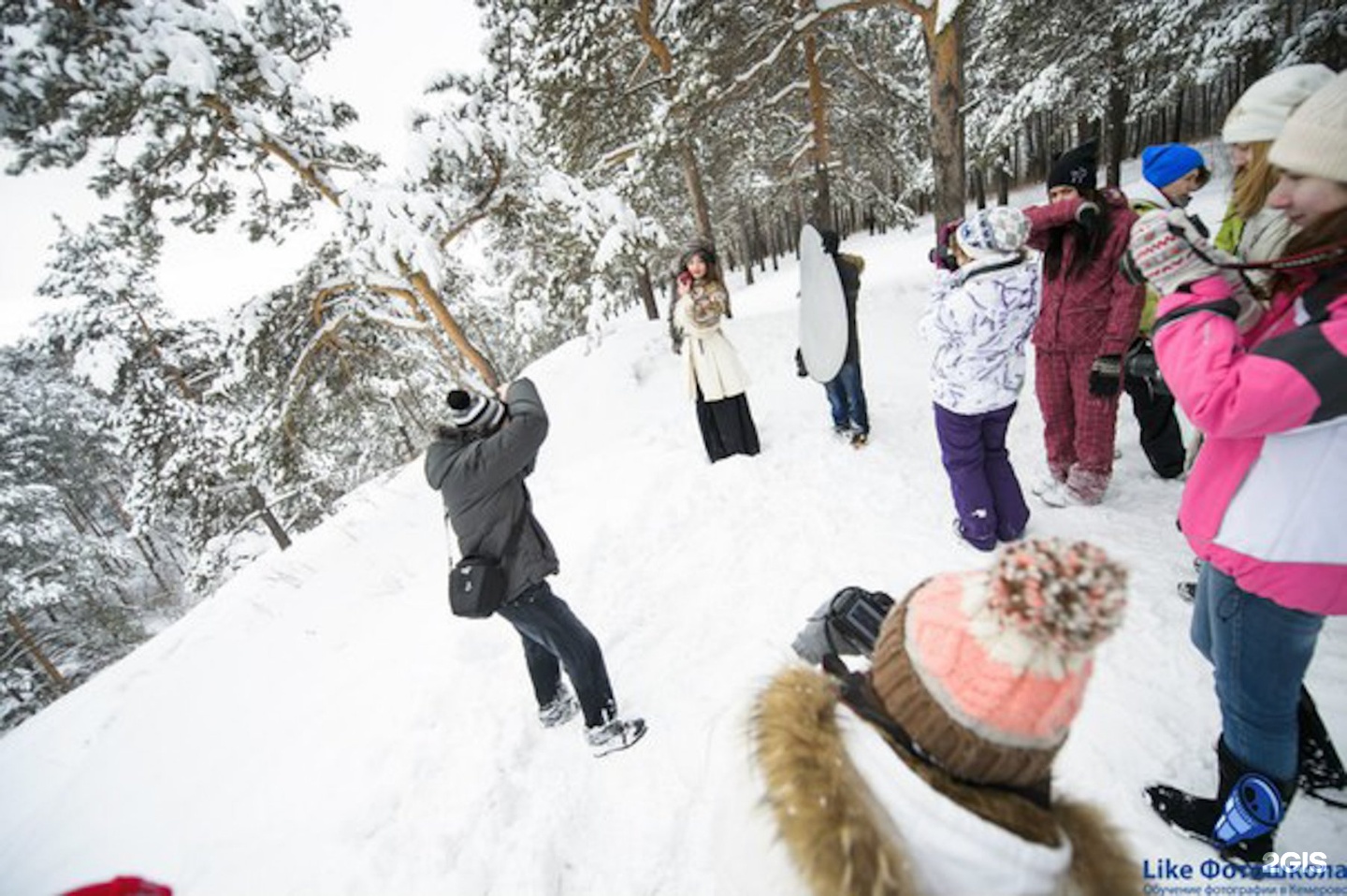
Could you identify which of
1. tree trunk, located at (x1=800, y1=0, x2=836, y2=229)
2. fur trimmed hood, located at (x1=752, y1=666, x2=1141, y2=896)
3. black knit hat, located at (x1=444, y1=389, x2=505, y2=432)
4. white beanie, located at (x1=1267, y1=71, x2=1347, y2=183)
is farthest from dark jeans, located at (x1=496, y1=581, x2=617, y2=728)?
tree trunk, located at (x1=800, y1=0, x2=836, y2=229)

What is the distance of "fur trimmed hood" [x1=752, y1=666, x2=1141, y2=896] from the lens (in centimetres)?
85

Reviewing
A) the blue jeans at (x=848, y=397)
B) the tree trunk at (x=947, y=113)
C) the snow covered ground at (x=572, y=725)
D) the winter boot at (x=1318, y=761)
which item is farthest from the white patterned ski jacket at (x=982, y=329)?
the tree trunk at (x=947, y=113)

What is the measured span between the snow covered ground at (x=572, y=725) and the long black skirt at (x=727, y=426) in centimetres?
24

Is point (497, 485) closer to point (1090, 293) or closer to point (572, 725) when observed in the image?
point (572, 725)

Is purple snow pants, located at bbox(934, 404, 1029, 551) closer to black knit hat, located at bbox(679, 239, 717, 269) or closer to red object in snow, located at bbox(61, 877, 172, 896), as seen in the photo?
black knit hat, located at bbox(679, 239, 717, 269)

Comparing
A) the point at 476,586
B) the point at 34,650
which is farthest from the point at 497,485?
the point at 34,650

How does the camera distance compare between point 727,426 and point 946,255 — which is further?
point 727,426

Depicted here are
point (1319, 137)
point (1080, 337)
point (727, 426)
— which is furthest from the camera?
point (727, 426)

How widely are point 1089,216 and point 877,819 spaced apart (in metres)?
3.65

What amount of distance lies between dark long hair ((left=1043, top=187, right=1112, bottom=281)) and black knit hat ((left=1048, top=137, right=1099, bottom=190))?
4cm

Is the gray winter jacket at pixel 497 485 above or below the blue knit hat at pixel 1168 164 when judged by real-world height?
below

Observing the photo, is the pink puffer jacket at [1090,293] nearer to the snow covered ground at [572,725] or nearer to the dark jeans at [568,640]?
the snow covered ground at [572,725]

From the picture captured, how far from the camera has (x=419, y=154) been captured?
18.5ft

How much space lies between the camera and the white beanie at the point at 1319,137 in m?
1.20
